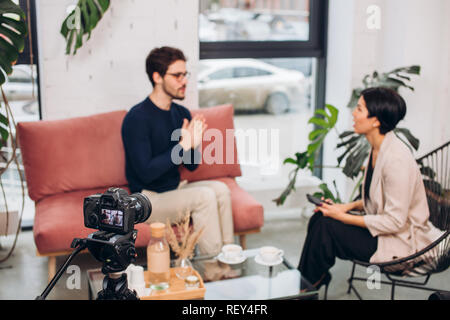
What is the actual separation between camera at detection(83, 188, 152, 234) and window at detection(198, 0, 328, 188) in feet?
8.25

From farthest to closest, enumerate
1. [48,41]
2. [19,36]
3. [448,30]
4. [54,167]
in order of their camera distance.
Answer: [448,30] < [48,41] < [54,167] < [19,36]

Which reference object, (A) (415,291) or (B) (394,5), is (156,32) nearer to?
(B) (394,5)

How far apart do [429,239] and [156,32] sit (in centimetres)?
208

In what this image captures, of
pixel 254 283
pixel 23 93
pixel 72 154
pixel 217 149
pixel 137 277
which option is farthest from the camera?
pixel 23 93

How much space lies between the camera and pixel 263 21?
153 inches

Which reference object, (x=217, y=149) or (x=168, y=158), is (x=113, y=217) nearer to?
(x=168, y=158)

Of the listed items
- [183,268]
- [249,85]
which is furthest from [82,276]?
[249,85]

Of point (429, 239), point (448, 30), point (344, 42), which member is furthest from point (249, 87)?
point (429, 239)

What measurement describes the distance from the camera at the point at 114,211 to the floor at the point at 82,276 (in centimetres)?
156

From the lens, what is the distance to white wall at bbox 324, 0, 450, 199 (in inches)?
143

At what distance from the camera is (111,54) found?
346 centimetres

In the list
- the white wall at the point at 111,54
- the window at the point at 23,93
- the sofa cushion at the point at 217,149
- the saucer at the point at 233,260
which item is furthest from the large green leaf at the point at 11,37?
the saucer at the point at 233,260

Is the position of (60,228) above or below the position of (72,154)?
below

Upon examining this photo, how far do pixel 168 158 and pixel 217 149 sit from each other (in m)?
0.60
